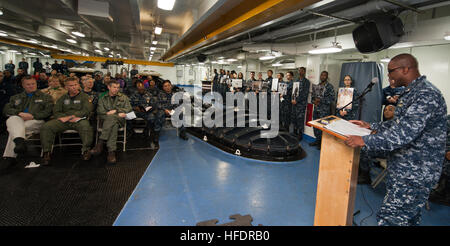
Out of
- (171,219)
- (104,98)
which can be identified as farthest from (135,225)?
(104,98)

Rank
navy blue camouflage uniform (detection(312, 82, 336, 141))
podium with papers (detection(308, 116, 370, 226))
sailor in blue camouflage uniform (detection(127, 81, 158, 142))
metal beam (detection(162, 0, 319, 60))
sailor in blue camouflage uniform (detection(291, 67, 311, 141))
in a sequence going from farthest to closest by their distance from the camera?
1. sailor in blue camouflage uniform (detection(291, 67, 311, 141))
2. navy blue camouflage uniform (detection(312, 82, 336, 141))
3. sailor in blue camouflage uniform (detection(127, 81, 158, 142))
4. metal beam (detection(162, 0, 319, 60))
5. podium with papers (detection(308, 116, 370, 226))

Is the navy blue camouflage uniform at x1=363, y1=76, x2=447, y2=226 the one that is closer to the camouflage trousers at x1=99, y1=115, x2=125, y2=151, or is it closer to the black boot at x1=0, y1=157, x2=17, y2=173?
the camouflage trousers at x1=99, y1=115, x2=125, y2=151

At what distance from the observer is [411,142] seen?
168cm

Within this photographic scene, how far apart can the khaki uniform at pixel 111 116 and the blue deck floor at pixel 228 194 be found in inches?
36.3

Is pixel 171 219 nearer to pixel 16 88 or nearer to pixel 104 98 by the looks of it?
pixel 104 98

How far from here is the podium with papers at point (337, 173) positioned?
5.79 feet

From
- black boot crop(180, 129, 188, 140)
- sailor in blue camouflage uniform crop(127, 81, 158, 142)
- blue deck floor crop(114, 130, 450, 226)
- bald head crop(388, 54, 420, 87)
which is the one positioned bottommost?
blue deck floor crop(114, 130, 450, 226)

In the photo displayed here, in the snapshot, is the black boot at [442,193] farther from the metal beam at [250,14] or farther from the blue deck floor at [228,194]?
the metal beam at [250,14]

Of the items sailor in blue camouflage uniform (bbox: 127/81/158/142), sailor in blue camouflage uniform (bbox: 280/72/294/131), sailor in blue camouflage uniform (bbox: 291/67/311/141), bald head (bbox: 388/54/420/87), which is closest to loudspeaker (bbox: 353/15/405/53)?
bald head (bbox: 388/54/420/87)

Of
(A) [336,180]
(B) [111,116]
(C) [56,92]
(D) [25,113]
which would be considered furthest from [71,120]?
(A) [336,180]

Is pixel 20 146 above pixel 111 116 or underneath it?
underneath

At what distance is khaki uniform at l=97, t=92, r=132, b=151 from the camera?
13.5 feet

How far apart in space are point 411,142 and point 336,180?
62cm

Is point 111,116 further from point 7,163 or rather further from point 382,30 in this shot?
point 382,30
